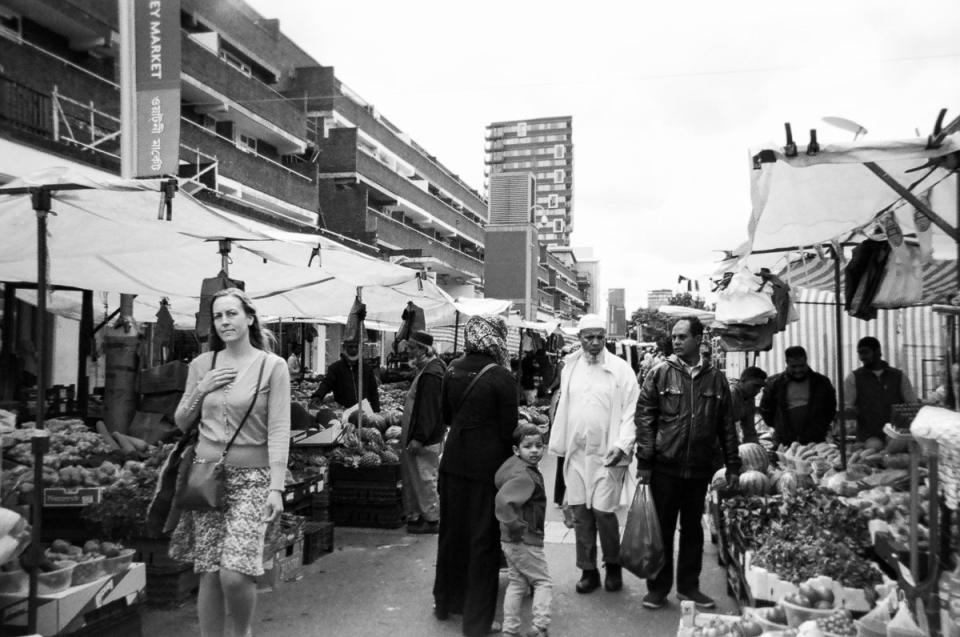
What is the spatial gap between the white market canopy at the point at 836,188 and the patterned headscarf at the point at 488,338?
1.68 metres

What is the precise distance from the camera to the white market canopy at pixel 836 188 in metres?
3.22

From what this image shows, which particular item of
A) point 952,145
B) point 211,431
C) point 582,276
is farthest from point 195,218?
point 582,276

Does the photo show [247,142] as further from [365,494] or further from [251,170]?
[365,494]

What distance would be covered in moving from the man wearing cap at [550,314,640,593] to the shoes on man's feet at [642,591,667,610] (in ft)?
1.07

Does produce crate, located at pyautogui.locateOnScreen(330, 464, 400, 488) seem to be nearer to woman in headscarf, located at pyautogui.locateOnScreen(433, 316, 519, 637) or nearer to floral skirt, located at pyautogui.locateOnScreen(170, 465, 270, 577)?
woman in headscarf, located at pyautogui.locateOnScreen(433, 316, 519, 637)

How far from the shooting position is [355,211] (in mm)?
34375

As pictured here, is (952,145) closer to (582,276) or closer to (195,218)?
(195,218)

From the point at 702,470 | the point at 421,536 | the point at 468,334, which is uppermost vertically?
the point at 468,334

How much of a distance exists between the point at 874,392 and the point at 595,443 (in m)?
4.00

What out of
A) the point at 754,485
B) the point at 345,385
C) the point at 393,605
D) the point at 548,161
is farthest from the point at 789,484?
the point at 548,161

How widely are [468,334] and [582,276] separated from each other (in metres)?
139

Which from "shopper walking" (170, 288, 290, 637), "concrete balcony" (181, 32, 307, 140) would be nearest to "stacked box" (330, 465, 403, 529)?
"shopper walking" (170, 288, 290, 637)

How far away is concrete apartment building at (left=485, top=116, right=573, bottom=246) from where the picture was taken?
575 feet

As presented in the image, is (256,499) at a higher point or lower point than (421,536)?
higher
